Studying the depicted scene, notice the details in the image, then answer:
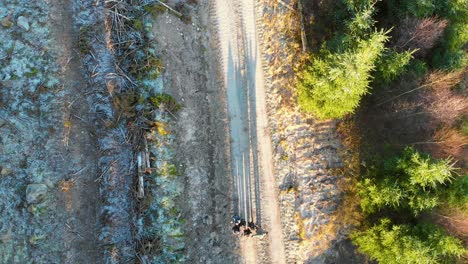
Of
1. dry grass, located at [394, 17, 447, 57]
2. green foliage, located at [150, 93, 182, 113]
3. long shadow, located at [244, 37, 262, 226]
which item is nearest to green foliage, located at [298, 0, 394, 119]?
dry grass, located at [394, 17, 447, 57]

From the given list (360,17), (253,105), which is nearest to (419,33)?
(360,17)

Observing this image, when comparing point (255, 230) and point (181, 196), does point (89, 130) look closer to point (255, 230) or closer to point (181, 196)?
point (181, 196)

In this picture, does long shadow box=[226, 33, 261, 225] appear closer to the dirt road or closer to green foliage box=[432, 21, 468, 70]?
the dirt road

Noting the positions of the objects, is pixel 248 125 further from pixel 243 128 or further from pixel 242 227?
pixel 242 227

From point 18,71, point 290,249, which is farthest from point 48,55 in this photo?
point 290,249

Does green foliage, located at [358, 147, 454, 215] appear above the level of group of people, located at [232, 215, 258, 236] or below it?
above

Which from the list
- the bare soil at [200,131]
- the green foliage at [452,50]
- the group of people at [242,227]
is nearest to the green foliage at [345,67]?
the green foliage at [452,50]
